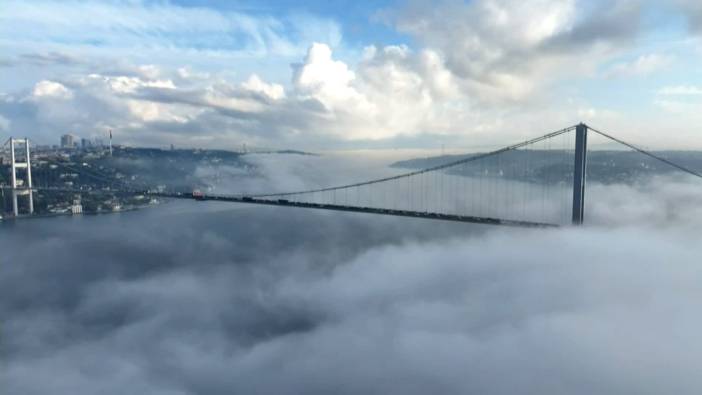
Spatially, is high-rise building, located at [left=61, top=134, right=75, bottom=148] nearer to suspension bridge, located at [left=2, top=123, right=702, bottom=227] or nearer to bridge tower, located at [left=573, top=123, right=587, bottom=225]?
suspension bridge, located at [left=2, top=123, right=702, bottom=227]

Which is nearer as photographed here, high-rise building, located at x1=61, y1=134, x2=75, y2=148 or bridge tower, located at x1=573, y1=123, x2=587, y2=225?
bridge tower, located at x1=573, y1=123, x2=587, y2=225

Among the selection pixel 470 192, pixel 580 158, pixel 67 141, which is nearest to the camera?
pixel 580 158

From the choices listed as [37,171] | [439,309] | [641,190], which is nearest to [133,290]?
[439,309]

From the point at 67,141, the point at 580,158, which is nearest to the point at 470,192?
the point at 580,158

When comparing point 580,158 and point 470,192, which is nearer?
point 580,158

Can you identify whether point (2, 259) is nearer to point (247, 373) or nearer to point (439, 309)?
point (247, 373)

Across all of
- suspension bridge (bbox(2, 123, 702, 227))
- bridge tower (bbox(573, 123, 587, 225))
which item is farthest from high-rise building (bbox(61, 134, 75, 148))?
bridge tower (bbox(573, 123, 587, 225))

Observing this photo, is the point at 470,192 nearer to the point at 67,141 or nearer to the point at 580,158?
the point at 580,158

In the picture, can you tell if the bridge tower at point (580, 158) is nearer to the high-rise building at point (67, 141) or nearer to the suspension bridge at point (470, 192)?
the suspension bridge at point (470, 192)
